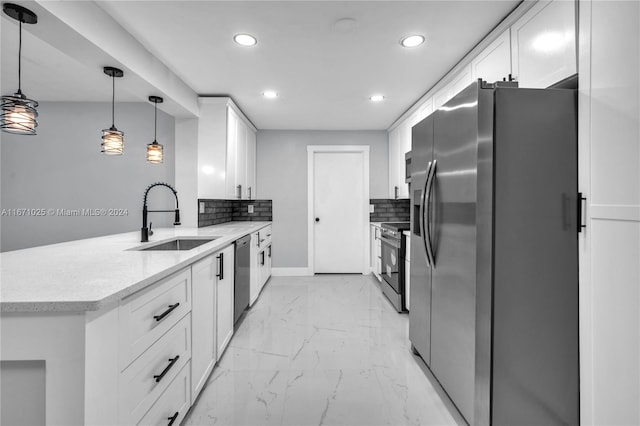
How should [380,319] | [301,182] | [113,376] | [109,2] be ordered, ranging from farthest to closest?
[301,182] < [380,319] < [109,2] < [113,376]

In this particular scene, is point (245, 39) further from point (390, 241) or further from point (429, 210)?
point (390, 241)

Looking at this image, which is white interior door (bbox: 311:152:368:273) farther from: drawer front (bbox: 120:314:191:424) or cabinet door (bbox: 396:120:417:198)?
drawer front (bbox: 120:314:191:424)

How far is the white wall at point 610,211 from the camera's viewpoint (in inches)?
42.9

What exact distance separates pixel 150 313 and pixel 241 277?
166 cm

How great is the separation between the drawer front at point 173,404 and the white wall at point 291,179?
3405 mm

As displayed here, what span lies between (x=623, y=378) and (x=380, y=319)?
208 centimetres

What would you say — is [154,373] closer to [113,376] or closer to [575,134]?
[113,376]

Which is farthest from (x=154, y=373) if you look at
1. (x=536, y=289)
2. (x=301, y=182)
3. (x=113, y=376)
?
(x=301, y=182)

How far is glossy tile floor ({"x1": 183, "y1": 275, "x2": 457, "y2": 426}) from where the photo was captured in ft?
5.54

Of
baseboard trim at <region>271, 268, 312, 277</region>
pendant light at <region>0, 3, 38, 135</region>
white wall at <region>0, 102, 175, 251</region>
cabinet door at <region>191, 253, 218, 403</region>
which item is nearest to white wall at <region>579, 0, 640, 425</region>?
cabinet door at <region>191, 253, 218, 403</region>

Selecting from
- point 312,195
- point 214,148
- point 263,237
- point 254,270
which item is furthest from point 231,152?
point 312,195

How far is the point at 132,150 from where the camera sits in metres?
3.76

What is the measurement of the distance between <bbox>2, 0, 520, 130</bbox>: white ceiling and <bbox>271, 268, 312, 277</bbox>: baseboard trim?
2.52 metres

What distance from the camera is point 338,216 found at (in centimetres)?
509
